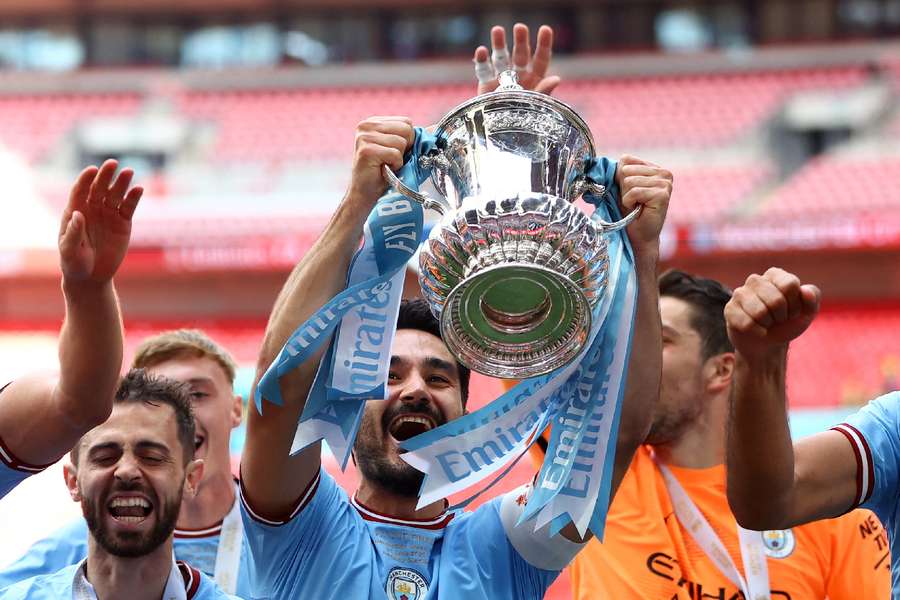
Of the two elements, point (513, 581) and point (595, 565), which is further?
point (595, 565)

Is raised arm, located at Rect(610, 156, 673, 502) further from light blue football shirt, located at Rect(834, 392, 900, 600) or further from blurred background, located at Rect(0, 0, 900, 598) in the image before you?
blurred background, located at Rect(0, 0, 900, 598)

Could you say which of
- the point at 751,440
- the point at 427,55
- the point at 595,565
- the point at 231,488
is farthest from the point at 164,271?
the point at 751,440

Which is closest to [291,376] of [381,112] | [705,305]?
[705,305]

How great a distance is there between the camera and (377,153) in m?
2.13

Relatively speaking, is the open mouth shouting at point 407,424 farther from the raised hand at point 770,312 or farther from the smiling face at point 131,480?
the raised hand at point 770,312

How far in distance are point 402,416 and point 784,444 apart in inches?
34.0

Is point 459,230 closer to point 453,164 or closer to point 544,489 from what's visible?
point 453,164

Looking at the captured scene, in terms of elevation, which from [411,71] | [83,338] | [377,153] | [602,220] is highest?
[377,153]

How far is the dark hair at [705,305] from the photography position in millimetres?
3094

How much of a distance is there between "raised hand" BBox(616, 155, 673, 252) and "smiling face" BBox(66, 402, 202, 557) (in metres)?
1.04

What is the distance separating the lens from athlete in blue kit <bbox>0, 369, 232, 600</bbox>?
2.33 m

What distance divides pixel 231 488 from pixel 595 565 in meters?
1.08

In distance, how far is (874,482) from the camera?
2.09 meters

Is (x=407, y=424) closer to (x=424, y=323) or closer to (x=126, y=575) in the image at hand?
(x=424, y=323)
